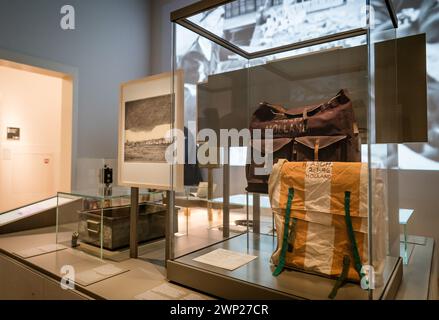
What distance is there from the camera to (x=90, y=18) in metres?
3.21

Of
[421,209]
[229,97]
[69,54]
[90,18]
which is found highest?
[90,18]

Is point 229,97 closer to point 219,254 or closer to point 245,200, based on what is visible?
point 245,200

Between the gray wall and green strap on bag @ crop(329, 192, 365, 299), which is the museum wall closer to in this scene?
the gray wall

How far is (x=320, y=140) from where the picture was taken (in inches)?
56.5

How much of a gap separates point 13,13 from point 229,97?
207cm

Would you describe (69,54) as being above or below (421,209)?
above

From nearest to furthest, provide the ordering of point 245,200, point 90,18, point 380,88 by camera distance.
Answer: point 380,88, point 245,200, point 90,18

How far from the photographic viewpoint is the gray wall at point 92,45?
104 inches

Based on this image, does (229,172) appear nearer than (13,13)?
Yes

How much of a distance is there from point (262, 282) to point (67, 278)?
987 millimetres

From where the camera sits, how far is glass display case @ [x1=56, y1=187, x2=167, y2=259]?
1.78 meters

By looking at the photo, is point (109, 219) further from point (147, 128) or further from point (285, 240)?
point (285, 240)

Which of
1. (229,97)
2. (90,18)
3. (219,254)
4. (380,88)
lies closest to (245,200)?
(219,254)

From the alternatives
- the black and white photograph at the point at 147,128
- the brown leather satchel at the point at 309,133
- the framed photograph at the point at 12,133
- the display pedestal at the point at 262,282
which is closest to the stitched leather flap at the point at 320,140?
the brown leather satchel at the point at 309,133
